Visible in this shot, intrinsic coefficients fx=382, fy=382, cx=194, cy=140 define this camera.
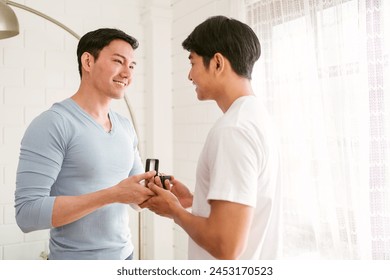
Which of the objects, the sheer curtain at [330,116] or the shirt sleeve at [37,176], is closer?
the shirt sleeve at [37,176]

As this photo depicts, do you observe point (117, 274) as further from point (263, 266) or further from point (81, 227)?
point (263, 266)

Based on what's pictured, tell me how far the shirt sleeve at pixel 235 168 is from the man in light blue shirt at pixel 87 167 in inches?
12.6

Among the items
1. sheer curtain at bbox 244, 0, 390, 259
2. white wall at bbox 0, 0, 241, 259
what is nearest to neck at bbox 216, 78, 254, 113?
sheer curtain at bbox 244, 0, 390, 259

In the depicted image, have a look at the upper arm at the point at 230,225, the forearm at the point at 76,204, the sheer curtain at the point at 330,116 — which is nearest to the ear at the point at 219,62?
the upper arm at the point at 230,225

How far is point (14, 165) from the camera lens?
204 centimetres

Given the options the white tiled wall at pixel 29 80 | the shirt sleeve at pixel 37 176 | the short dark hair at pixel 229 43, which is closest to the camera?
the short dark hair at pixel 229 43

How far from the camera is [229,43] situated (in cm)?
88

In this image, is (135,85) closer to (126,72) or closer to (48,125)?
(126,72)

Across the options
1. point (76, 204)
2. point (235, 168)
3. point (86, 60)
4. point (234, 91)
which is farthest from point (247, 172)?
point (86, 60)

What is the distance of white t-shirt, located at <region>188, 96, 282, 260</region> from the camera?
2.48ft

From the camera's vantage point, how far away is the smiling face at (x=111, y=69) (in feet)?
4.02

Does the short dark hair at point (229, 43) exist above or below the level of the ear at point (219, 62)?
above

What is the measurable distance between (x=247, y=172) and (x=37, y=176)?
0.58 metres

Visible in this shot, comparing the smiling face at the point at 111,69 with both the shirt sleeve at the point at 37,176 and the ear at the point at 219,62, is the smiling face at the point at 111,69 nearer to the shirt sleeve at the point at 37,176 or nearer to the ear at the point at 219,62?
the shirt sleeve at the point at 37,176
